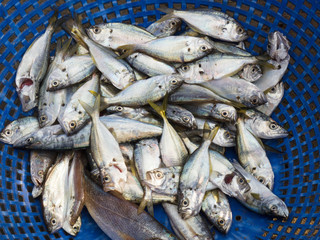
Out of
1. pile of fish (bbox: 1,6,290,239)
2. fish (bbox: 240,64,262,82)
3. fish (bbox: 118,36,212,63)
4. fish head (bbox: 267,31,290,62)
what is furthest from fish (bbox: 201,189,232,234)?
fish head (bbox: 267,31,290,62)

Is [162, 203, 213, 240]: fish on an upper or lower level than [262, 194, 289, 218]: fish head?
lower

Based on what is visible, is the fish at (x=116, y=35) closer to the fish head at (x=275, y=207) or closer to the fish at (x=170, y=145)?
the fish at (x=170, y=145)

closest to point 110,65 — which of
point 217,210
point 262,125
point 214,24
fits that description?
point 214,24

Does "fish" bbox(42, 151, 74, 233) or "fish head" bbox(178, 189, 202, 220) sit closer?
"fish head" bbox(178, 189, 202, 220)

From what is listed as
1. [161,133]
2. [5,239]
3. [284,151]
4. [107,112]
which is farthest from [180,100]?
[5,239]

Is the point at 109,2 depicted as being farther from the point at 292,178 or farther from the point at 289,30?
the point at 292,178

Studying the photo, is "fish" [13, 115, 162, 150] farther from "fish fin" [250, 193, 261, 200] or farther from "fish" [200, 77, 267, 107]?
"fish fin" [250, 193, 261, 200]

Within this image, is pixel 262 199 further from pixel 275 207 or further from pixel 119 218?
pixel 119 218

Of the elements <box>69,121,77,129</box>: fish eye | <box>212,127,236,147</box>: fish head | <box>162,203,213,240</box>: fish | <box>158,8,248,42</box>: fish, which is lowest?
<box>162,203,213,240</box>: fish
